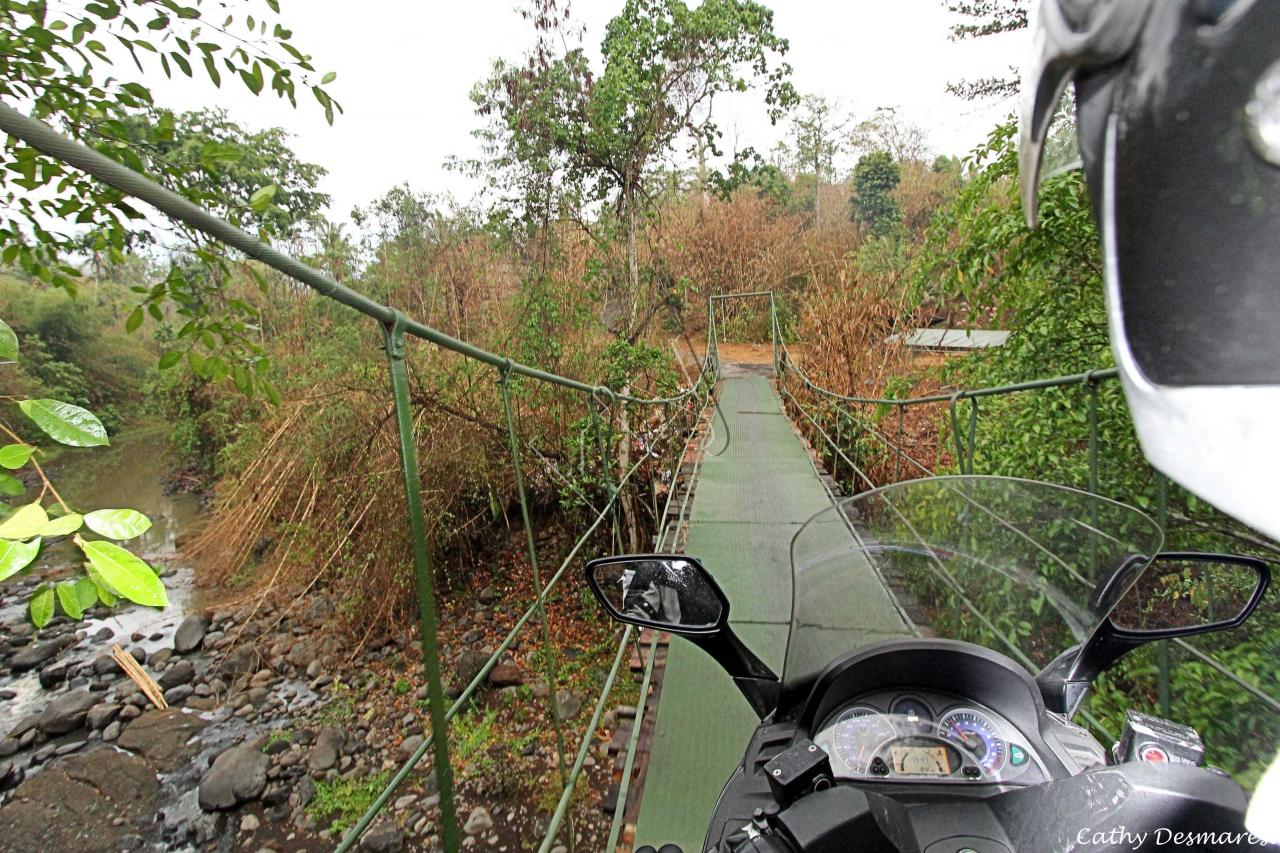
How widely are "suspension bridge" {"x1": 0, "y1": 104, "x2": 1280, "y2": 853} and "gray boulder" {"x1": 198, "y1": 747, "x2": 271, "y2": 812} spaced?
5.79 feet

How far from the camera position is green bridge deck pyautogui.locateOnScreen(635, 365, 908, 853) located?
1.17 m

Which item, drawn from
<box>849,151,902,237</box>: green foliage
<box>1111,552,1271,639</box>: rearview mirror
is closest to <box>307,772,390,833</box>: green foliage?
<box>1111,552,1271,639</box>: rearview mirror

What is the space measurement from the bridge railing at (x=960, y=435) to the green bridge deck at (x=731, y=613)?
0.28 metres

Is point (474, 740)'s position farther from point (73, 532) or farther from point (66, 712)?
point (73, 532)

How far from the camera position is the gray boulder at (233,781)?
3.47m

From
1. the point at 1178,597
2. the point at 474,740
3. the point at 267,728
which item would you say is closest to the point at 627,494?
the point at 474,740

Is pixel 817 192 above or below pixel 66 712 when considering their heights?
above

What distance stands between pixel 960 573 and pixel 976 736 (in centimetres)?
16

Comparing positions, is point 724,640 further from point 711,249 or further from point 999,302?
point 711,249

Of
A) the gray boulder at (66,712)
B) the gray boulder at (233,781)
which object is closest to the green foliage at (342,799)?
the gray boulder at (233,781)

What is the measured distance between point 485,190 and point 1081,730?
5407 mm

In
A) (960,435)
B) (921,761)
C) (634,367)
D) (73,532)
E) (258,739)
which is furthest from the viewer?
(634,367)

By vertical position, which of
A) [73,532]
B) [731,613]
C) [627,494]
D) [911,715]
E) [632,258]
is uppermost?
[632,258]

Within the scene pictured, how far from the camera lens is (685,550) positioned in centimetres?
257
